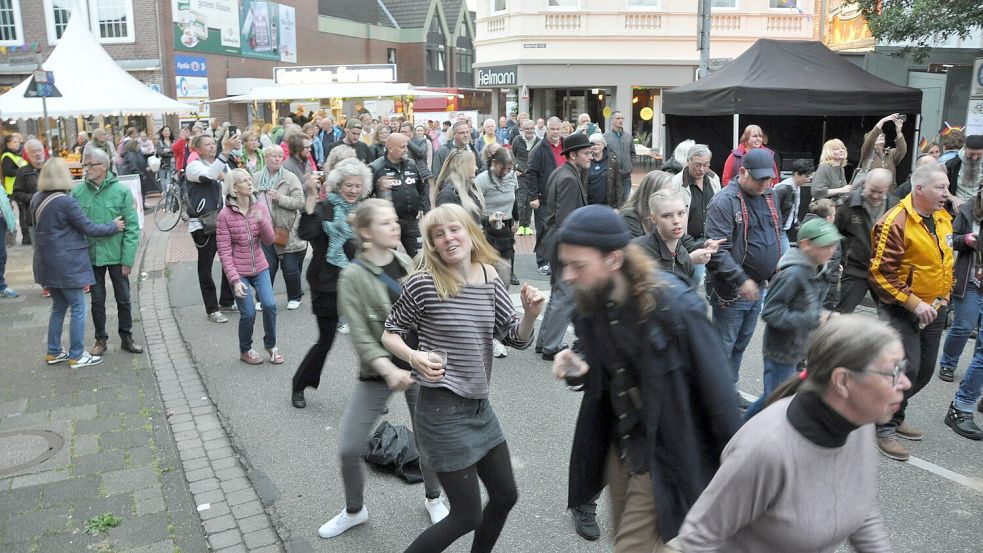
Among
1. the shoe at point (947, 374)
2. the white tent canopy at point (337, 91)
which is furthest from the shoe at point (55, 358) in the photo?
the white tent canopy at point (337, 91)

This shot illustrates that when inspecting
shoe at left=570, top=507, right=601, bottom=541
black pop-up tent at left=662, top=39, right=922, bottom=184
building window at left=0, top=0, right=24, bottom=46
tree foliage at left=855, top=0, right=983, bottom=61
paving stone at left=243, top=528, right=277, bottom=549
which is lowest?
paving stone at left=243, top=528, right=277, bottom=549

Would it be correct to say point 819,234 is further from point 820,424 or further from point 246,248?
point 246,248

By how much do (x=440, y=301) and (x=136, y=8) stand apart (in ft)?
116

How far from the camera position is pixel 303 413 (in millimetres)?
5945

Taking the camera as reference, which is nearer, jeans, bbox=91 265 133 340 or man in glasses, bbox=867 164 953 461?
man in glasses, bbox=867 164 953 461

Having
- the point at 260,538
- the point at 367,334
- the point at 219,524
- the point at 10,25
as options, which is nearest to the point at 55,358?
the point at 219,524

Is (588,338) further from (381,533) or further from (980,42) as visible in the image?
(980,42)

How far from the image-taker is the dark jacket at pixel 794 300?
437 centimetres

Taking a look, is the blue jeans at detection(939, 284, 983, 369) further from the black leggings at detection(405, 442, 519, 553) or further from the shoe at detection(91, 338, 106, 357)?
the shoe at detection(91, 338, 106, 357)

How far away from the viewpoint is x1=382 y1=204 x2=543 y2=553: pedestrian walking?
10.7 feet

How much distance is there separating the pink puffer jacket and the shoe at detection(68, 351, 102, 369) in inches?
60.8

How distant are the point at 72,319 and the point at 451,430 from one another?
507 cm

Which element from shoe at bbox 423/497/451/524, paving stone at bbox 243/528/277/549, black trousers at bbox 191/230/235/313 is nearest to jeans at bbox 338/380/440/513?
shoe at bbox 423/497/451/524

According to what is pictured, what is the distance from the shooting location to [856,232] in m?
5.52
